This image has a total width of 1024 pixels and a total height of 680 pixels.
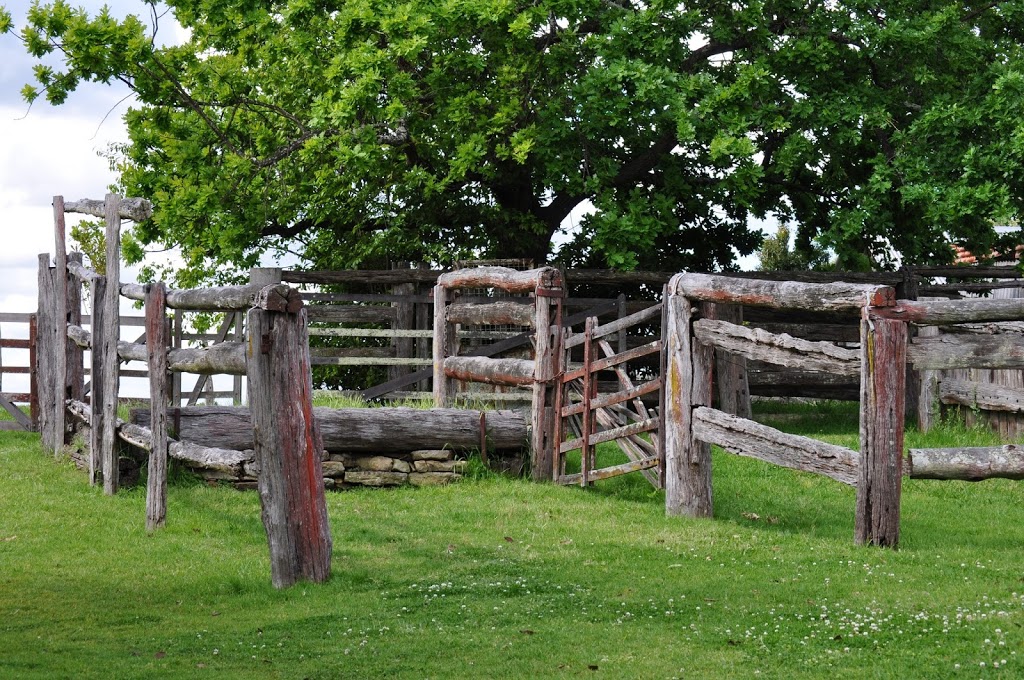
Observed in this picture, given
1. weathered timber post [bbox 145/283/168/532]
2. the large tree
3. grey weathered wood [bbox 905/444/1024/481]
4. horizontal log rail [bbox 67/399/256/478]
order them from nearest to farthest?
grey weathered wood [bbox 905/444/1024/481]
horizontal log rail [bbox 67/399/256/478]
weathered timber post [bbox 145/283/168/532]
the large tree

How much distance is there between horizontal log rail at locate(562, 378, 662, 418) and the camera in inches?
474

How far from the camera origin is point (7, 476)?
14312 millimetres

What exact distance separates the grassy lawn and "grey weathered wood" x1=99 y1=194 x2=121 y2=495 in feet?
1.31

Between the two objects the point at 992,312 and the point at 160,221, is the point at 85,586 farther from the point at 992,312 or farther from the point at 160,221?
the point at 160,221

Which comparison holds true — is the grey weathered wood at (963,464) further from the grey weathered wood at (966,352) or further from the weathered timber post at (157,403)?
the weathered timber post at (157,403)

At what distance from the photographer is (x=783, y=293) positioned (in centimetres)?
998

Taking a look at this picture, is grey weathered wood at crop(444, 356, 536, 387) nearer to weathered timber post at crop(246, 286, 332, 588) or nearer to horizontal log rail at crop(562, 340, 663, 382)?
horizontal log rail at crop(562, 340, 663, 382)

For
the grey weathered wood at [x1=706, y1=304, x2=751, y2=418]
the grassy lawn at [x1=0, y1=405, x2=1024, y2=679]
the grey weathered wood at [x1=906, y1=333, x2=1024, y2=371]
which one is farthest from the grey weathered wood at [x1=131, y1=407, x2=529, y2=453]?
the grey weathered wood at [x1=706, y1=304, x2=751, y2=418]

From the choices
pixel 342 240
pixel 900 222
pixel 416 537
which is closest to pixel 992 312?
pixel 416 537

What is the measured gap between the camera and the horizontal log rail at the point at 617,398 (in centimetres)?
1205

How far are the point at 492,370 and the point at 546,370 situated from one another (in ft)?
3.58

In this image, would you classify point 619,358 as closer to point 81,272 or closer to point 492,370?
point 492,370

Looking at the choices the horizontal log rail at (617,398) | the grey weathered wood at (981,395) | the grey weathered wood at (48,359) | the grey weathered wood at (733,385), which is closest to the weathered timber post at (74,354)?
the grey weathered wood at (48,359)

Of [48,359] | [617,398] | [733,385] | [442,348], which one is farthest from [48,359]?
[733,385]
